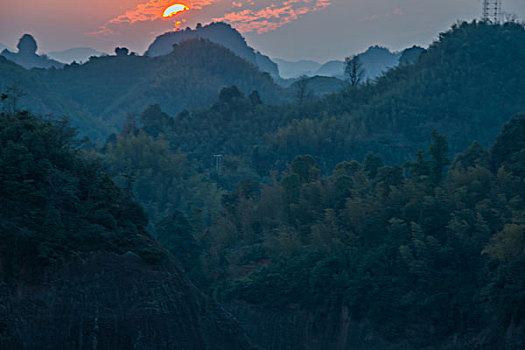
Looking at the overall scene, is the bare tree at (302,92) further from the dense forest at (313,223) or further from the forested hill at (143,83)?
the forested hill at (143,83)

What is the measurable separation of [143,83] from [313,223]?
6935cm

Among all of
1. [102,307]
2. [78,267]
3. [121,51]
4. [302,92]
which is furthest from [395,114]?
[121,51]

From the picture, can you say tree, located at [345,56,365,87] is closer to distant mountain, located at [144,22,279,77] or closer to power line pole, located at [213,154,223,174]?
power line pole, located at [213,154,223,174]

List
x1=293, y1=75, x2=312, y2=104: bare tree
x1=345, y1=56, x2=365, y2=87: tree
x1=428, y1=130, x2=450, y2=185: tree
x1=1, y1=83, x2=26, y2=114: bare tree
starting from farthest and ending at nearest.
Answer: x1=293, y1=75, x2=312, y2=104: bare tree, x1=345, y1=56, x2=365, y2=87: tree, x1=428, y1=130, x2=450, y2=185: tree, x1=1, y1=83, x2=26, y2=114: bare tree

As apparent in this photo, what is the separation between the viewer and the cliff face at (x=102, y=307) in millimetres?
14219

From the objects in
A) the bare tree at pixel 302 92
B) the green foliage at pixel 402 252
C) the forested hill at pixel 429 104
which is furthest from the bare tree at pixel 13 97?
the bare tree at pixel 302 92

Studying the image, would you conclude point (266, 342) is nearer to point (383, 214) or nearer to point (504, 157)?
point (383, 214)

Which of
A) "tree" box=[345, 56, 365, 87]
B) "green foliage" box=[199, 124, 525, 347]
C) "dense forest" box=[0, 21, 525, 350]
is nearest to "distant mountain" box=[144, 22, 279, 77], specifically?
"tree" box=[345, 56, 365, 87]

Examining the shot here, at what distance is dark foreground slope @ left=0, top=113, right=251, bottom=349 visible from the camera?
14516mm

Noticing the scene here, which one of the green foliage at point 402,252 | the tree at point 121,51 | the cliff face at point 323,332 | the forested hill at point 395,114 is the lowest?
the cliff face at point 323,332

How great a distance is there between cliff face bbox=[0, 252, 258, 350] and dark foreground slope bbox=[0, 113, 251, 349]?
0.02 metres

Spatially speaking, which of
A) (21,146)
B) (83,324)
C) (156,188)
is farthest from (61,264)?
(156,188)

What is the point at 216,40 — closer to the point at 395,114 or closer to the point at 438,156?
the point at 395,114

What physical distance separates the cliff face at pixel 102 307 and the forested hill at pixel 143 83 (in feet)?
208
